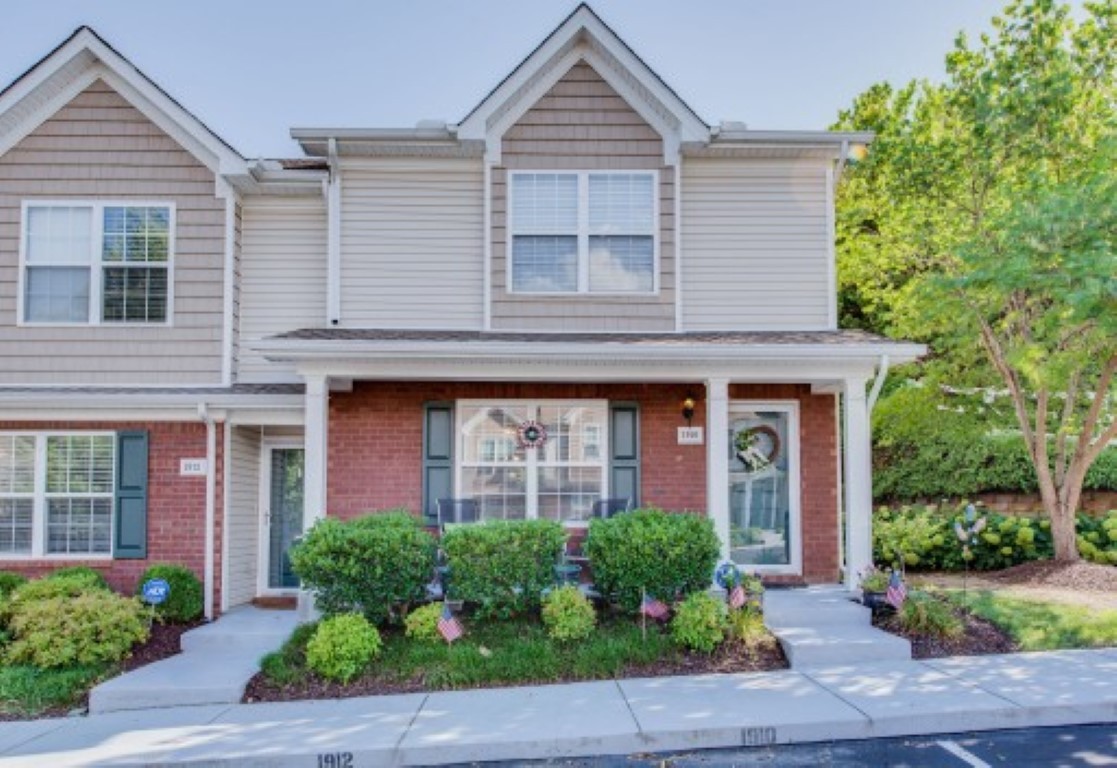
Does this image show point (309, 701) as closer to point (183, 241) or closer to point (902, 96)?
point (183, 241)

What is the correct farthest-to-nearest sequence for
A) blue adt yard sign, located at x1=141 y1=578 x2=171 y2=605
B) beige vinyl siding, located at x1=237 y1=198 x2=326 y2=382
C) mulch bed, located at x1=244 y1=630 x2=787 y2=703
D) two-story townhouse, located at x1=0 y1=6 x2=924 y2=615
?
beige vinyl siding, located at x1=237 y1=198 x2=326 y2=382 < two-story townhouse, located at x1=0 y1=6 x2=924 y2=615 < blue adt yard sign, located at x1=141 y1=578 x2=171 y2=605 < mulch bed, located at x1=244 y1=630 x2=787 y2=703

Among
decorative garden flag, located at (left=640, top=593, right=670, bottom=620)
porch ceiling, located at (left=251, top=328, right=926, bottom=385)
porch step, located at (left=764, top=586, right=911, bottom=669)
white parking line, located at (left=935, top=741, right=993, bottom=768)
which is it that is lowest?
white parking line, located at (left=935, top=741, right=993, bottom=768)

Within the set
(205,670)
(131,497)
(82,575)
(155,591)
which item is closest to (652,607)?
(205,670)

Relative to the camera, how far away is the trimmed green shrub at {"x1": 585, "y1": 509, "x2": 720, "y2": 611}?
848 centimetres

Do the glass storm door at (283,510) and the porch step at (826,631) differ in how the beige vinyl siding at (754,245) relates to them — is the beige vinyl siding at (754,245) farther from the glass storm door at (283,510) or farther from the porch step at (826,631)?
the glass storm door at (283,510)

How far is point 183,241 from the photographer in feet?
35.6

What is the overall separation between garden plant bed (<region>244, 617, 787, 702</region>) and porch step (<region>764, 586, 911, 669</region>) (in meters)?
0.24

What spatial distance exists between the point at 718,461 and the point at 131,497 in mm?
7072

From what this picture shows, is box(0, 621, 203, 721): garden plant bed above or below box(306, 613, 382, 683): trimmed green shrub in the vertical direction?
below

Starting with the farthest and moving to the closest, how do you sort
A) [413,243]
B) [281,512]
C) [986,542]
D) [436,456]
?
[986,542]
[281,512]
[413,243]
[436,456]

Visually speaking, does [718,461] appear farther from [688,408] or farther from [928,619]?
[928,619]

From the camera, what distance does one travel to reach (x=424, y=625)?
827 cm

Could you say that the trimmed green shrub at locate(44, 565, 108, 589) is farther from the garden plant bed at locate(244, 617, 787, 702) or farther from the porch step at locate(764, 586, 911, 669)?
the porch step at locate(764, 586, 911, 669)

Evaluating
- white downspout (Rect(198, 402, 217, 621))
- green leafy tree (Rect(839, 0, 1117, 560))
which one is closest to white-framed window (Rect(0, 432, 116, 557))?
white downspout (Rect(198, 402, 217, 621))
